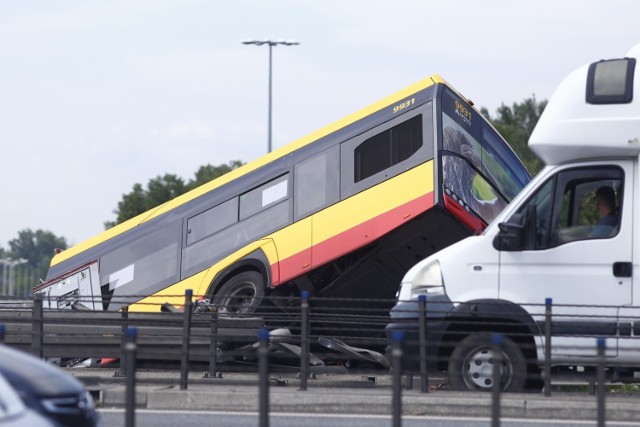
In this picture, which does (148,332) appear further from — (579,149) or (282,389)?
(579,149)

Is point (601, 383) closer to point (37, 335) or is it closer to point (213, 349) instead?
point (213, 349)

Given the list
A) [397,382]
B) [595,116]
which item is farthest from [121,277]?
[397,382]

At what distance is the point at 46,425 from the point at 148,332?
34.3 feet

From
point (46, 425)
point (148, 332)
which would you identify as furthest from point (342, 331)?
point (46, 425)

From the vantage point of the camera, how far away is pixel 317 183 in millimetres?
21531

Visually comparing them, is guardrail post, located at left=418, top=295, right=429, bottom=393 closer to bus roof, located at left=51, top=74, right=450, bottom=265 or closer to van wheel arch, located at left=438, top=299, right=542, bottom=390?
van wheel arch, located at left=438, top=299, right=542, bottom=390

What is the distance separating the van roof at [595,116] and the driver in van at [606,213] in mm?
401

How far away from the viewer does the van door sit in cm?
1459

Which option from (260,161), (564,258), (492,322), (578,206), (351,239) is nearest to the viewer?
(492,322)

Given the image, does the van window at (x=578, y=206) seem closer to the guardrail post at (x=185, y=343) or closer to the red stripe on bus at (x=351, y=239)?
the guardrail post at (x=185, y=343)

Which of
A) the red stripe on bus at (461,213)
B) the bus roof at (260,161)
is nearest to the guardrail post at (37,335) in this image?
the red stripe on bus at (461,213)

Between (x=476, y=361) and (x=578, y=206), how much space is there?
202cm

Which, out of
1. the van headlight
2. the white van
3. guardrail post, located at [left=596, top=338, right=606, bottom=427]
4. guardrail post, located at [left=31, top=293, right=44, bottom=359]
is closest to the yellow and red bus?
guardrail post, located at [left=31, top=293, right=44, bottom=359]

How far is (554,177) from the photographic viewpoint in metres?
15.0
